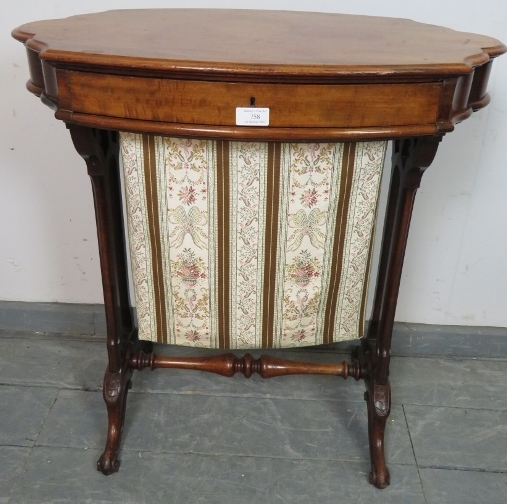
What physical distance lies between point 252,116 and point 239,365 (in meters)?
0.84

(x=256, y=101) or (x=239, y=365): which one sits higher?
(x=256, y=101)

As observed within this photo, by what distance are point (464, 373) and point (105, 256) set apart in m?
1.20

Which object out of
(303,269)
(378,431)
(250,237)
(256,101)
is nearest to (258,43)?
(256,101)

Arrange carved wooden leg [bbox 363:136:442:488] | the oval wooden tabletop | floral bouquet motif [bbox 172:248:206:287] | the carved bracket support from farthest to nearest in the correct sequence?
the carved bracket support < floral bouquet motif [bbox 172:248:206:287] < carved wooden leg [bbox 363:136:442:488] < the oval wooden tabletop

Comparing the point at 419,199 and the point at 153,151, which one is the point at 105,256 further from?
the point at 419,199

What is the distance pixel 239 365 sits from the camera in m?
1.71

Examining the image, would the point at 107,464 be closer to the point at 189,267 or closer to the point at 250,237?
the point at 189,267

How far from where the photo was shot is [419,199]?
1850mm

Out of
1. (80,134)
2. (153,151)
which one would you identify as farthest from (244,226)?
(80,134)

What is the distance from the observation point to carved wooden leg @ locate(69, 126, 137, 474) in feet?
4.38

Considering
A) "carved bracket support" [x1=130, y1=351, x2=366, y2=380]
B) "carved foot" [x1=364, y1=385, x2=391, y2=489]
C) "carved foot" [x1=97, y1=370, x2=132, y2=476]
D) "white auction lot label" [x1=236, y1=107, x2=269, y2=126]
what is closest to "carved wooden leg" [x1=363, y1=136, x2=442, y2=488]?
"carved foot" [x1=364, y1=385, x2=391, y2=489]

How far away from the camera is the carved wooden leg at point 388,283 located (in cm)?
132

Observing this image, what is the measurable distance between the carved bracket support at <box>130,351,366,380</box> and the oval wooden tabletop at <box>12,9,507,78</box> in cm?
86

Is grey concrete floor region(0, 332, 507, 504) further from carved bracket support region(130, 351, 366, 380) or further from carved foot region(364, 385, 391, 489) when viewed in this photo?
carved bracket support region(130, 351, 366, 380)
